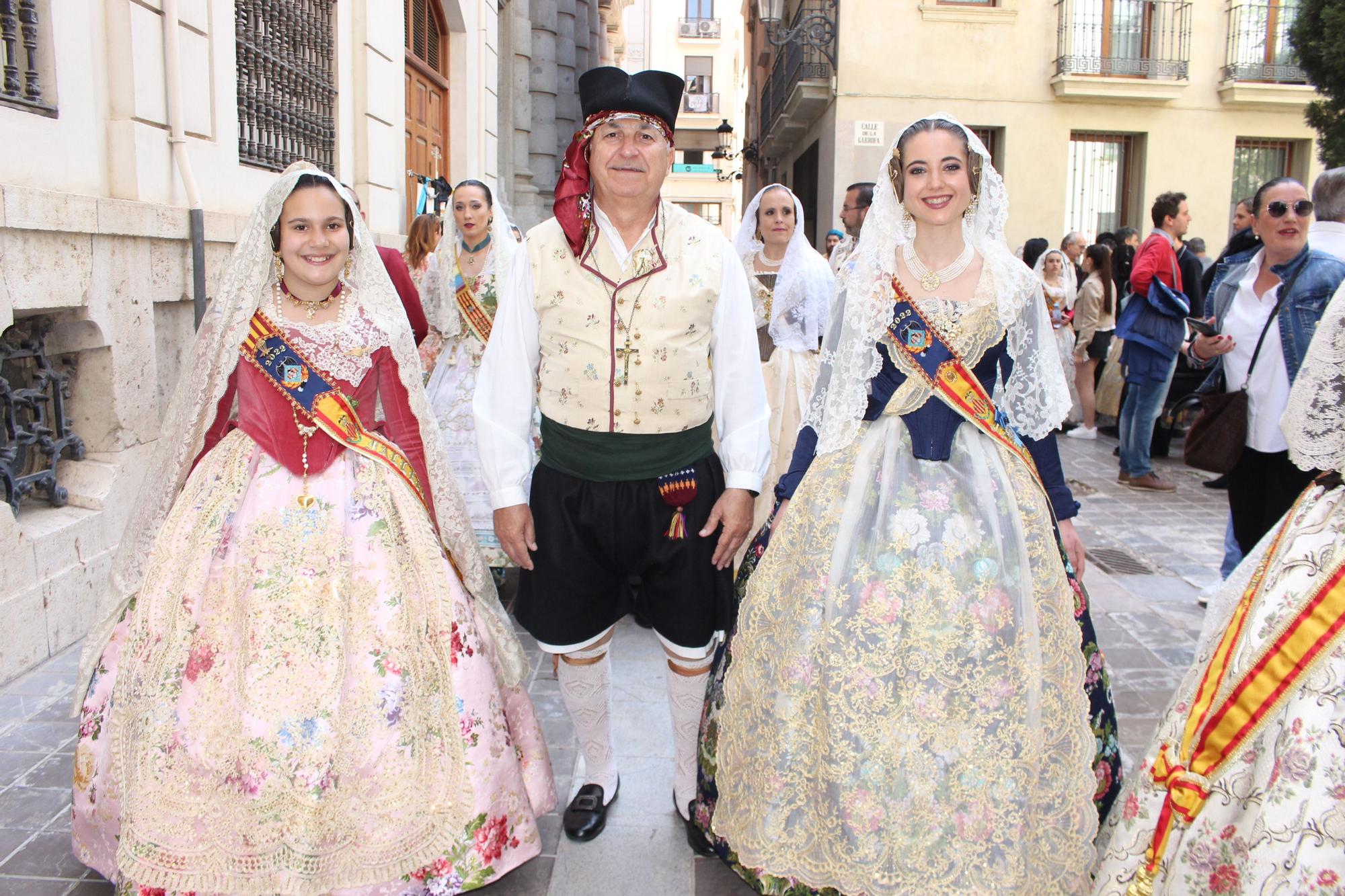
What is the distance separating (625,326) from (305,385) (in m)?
0.93

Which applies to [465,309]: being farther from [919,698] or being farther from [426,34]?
[426,34]

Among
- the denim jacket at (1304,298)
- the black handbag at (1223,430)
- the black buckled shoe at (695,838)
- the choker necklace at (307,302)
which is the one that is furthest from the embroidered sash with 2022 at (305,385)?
the denim jacket at (1304,298)

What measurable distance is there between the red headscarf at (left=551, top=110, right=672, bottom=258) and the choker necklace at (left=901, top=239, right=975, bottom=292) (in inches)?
29.5

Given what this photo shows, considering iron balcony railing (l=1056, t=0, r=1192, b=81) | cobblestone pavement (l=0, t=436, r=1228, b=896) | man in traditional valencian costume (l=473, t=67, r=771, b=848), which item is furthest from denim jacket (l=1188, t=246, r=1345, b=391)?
iron balcony railing (l=1056, t=0, r=1192, b=81)

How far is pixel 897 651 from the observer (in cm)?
241

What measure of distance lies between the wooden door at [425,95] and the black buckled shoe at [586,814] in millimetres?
6987

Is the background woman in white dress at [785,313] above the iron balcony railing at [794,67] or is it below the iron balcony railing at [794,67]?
below

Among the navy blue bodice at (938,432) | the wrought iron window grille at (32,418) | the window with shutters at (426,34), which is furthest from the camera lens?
the window with shutters at (426,34)

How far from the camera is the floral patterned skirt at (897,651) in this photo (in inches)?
92.7

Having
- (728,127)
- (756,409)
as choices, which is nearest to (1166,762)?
(756,409)

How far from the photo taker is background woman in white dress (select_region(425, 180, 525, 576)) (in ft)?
17.2

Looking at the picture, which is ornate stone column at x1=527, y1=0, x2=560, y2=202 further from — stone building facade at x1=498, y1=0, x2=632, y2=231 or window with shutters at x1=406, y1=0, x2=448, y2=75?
window with shutters at x1=406, y1=0, x2=448, y2=75

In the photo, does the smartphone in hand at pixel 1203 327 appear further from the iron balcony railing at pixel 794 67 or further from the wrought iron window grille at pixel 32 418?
the iron balcony railing at pixel 794 67

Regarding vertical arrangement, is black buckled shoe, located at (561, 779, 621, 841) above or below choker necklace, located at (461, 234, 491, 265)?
below
